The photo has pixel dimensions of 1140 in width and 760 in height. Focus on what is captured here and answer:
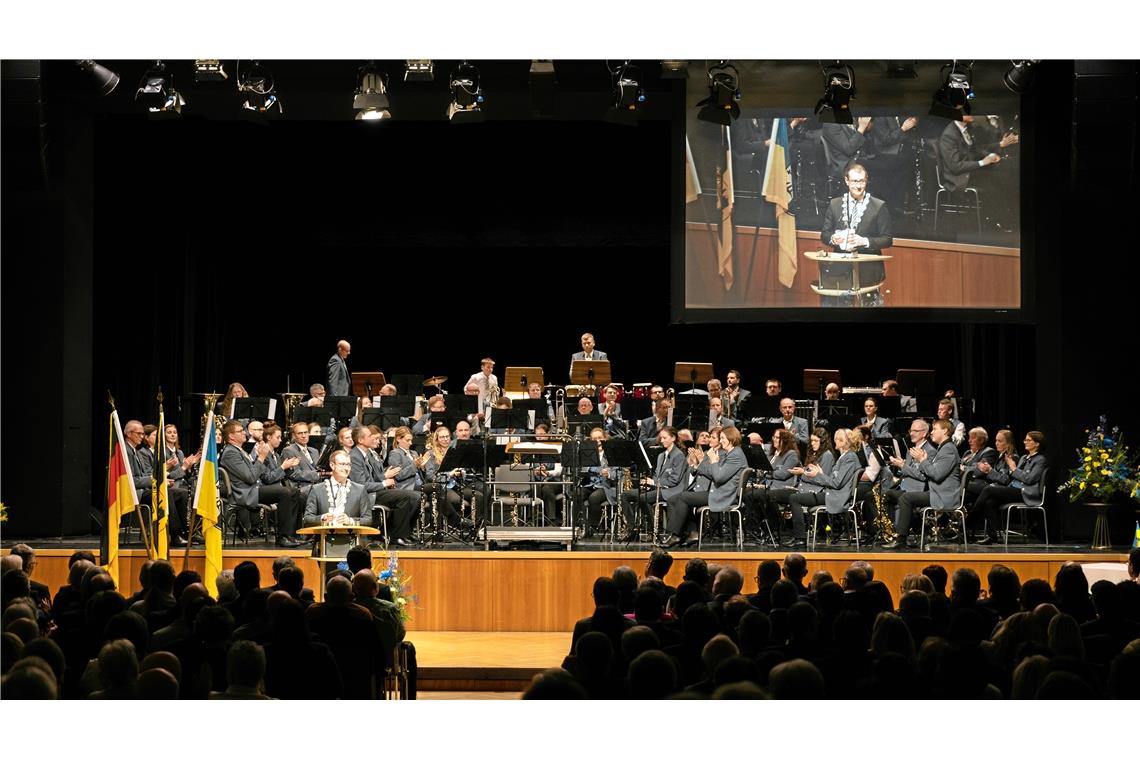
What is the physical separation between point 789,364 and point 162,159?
8945mm

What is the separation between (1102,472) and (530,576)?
5619 mm

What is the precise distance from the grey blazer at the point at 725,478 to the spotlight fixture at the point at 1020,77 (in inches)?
179

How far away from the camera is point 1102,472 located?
13.0 meters

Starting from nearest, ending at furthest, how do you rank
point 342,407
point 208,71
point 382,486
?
point 208,71 → point 382,486 → point 342,407

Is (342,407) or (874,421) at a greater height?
(342,407)

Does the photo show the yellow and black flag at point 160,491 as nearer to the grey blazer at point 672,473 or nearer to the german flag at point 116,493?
the german flag at point 116,493

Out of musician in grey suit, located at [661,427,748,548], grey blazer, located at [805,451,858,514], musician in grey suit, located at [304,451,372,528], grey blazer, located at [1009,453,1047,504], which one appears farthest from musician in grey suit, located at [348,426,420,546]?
grey blazer, located at [1009,453,1047,504]

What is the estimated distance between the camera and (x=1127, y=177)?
13.6m

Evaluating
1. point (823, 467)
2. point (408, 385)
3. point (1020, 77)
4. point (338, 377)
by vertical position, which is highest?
point (1020, 77)

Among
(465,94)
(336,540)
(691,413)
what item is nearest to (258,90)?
(465,94)

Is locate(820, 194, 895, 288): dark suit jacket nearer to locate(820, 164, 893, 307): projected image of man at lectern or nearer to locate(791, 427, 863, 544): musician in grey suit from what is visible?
locate(820, 164, 893, 307): projected image of man at lectern

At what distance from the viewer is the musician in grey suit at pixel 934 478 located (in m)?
13.0

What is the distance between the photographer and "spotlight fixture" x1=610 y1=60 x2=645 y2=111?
43.8ft

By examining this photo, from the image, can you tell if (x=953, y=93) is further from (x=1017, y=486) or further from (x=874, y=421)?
(x=1017, y=486)
